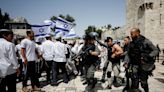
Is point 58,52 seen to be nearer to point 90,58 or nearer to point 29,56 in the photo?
point 29,56

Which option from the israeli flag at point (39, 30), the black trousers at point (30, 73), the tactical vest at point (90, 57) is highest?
the israeli flag at point (39, 30)

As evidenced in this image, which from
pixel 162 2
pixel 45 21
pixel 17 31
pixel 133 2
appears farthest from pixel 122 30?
pixel 45 21

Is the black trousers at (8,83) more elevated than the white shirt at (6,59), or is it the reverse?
the white shirt at (6,59)

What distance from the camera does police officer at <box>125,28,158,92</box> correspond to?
Answer: 6.55 metres

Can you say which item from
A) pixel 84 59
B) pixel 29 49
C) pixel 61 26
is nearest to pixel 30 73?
pixel 29 49

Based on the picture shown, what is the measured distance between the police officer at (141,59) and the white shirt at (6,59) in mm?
3080

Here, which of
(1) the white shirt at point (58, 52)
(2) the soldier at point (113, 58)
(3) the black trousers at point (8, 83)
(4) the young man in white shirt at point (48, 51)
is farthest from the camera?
(4) the young man in white shirt at point (48, 51)

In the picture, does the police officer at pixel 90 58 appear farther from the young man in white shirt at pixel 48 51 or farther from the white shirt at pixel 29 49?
the young man in white shirt at pixel 48 51

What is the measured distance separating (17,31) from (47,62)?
218 feet

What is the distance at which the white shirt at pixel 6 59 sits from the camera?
5.39 metres

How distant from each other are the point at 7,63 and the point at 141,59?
333cm

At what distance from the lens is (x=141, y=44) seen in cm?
663

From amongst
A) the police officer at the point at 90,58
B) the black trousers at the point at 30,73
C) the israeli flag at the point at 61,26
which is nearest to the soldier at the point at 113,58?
the police officer at the point at 90,58

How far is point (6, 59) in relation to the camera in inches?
215
